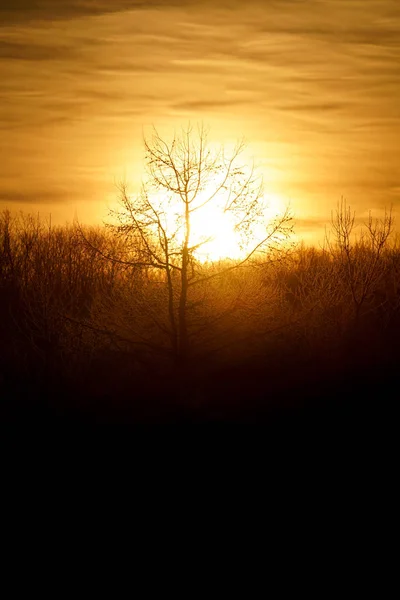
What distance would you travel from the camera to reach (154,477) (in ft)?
83.9

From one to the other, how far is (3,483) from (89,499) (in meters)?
2.99

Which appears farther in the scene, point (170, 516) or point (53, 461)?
point (53, 461)

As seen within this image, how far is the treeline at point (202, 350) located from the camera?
2791 cm

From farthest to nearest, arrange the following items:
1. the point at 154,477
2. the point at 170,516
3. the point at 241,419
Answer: the point at 241,419
the point at 154,477
the point at 170,516

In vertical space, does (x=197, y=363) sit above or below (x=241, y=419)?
above

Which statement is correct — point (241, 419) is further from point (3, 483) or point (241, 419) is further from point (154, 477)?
point (3, 483)

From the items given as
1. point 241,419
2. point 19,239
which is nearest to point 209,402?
point 241,419

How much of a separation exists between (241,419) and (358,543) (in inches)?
469

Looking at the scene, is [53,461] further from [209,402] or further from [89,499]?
[209,402]

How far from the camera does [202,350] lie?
28453 millimetres

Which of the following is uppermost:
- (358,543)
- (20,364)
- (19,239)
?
(19,239)

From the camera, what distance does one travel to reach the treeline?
27906mm

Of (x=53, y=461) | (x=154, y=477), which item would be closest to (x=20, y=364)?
(x=53, y=461)

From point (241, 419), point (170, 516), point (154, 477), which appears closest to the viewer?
point (170, 516)
